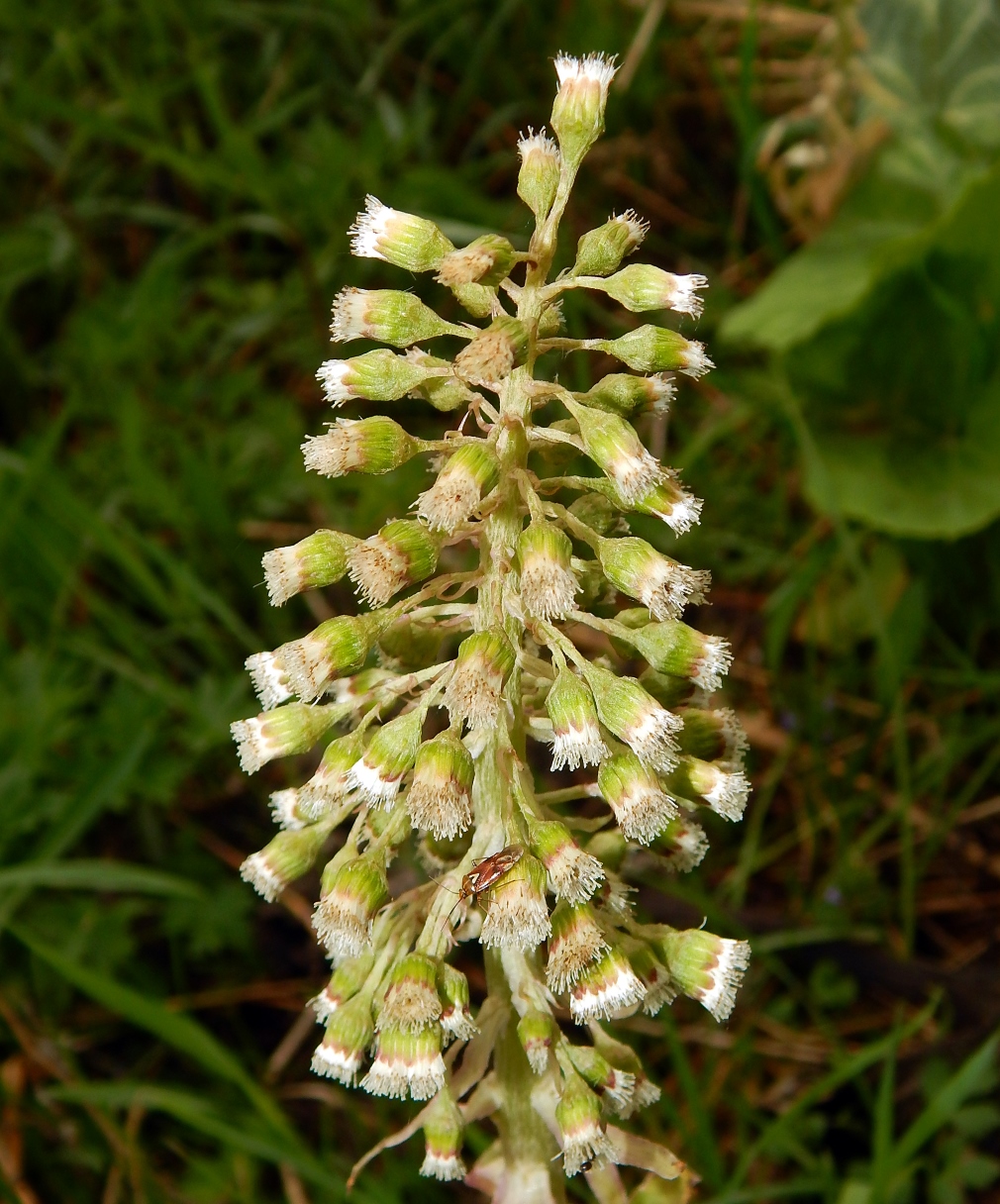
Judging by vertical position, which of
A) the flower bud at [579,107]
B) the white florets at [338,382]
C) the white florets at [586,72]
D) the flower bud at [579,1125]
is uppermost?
the white florets at [586,72]

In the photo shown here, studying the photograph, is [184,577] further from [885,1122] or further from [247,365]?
[885,1122]

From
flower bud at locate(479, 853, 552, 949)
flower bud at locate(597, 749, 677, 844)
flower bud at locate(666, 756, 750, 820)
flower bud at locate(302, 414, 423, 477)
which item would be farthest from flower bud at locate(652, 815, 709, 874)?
flower bud at locate(302, 414, 423, 477)

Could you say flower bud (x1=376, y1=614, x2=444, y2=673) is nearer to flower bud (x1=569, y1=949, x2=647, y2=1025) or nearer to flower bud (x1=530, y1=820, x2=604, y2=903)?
flower bud (x1=530, y1=820, x2=604, y2=903)

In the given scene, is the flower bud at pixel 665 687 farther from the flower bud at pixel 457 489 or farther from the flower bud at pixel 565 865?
the flower bud at pixel 457 489

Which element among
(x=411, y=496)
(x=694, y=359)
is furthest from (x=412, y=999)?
(x=411, y=496)

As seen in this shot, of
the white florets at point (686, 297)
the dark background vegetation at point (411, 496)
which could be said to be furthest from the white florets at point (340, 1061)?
the white florets at point (686, 297)
